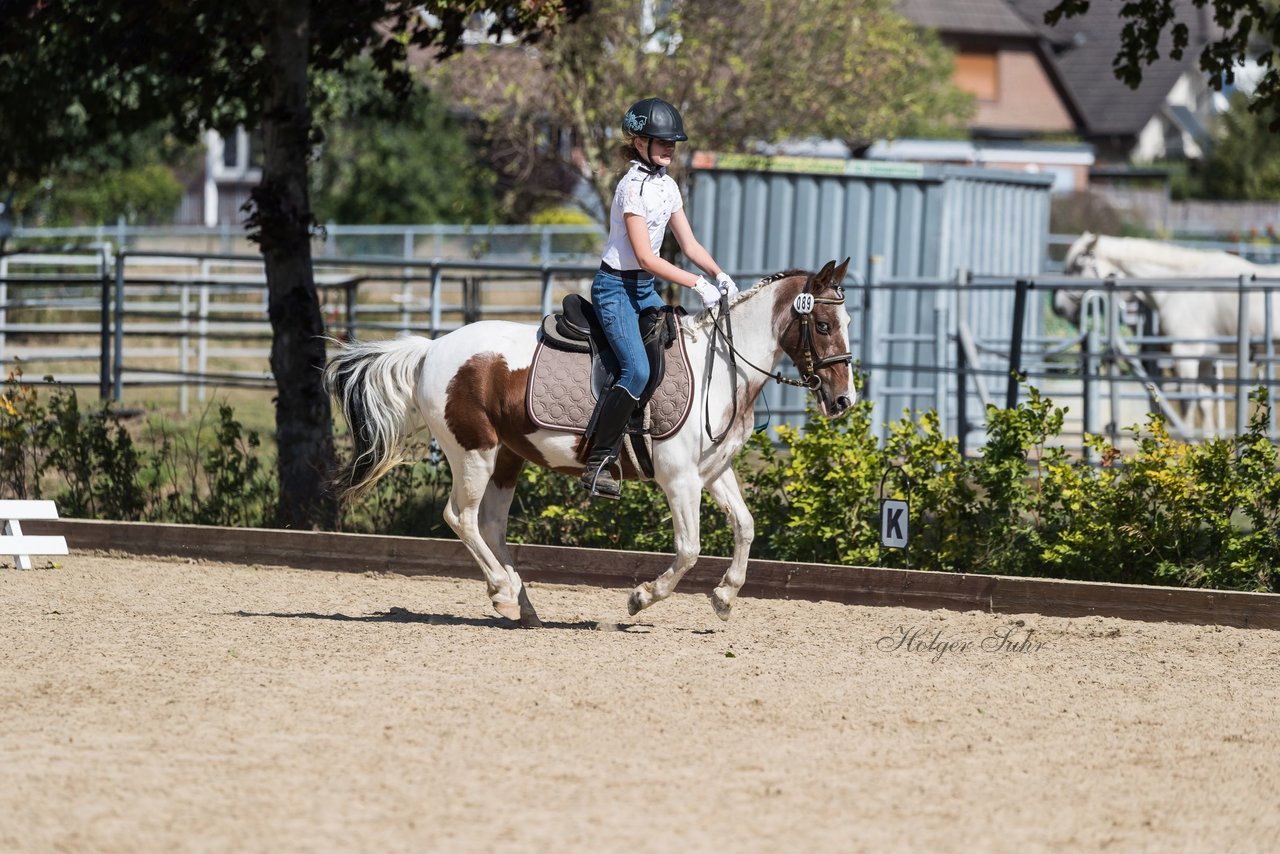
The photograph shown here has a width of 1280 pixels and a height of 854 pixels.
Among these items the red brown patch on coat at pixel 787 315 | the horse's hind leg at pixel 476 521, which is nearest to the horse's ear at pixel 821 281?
the red brown patch on coat at pixel 787 315

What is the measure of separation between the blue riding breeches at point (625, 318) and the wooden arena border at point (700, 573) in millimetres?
1840

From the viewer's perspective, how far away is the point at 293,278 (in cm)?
1202

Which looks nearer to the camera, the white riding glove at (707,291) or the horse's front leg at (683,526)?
the white riding glove at (707,291)

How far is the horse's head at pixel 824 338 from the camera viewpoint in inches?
332

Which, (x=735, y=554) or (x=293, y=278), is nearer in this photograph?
(x=735, y=554)

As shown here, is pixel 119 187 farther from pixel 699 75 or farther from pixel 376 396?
pixel 376 396

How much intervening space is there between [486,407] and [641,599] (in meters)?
1.26

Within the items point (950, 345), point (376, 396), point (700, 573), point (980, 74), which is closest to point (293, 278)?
point (376, 396)

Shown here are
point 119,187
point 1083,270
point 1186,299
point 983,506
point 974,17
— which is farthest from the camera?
point 974,17

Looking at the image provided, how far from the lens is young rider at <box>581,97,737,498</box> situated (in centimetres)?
823

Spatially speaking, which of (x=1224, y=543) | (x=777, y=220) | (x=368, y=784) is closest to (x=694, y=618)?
(x=1224, y=543)

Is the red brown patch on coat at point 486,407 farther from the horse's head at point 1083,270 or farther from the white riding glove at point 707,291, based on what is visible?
the horse's head at point 1083,270

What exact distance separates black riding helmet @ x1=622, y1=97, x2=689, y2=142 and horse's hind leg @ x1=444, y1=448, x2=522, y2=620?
72.0 inches

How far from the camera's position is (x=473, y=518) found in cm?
888
